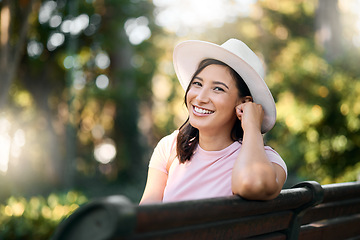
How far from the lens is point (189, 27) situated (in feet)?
78.0

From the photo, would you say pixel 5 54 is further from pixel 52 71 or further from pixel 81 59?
pixel 81 59

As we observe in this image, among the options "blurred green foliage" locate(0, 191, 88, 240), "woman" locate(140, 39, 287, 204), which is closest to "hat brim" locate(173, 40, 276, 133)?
"woman" locate(140, 39, 287, 204)

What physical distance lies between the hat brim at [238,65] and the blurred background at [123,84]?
199 inches

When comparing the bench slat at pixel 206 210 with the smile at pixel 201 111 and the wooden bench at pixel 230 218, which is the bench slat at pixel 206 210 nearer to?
the wooden bench at pixel 230 218

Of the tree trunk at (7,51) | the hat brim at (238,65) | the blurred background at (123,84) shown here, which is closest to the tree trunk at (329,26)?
the blurred background at (123,84)

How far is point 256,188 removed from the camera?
179cm

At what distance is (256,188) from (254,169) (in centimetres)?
16

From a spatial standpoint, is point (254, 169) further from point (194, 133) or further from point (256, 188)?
point (194, 133)

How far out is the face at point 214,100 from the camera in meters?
2.42

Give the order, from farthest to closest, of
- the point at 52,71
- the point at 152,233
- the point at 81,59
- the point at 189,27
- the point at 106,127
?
1. the point at 106,127
2. the point at 189,27
3. the point at 81,59
4. the point at 52,71
5. the point at 152,233

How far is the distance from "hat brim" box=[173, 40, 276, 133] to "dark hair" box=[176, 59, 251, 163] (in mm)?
25

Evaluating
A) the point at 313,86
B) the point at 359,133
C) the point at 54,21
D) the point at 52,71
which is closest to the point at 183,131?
the point at 359,133

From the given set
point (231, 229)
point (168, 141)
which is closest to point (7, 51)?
point (168, 141)

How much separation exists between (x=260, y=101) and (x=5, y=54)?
907cm
